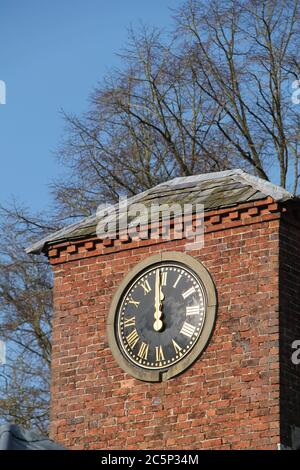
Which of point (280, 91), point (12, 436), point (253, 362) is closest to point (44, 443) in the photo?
point (12, 436)

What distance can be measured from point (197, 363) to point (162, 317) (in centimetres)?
75

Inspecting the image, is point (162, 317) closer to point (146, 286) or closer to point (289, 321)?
point (146, 286)

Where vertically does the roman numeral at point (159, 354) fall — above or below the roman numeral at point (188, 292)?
below

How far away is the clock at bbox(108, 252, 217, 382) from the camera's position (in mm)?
28406

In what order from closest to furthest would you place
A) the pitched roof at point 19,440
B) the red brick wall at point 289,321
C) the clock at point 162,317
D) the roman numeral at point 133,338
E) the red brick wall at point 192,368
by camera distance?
the pitched roof at point 19,440, the red brick wall at point 289,321, the red brick wall at point 192,368, the clock at point 162,317, the roman numeral at point 133,338

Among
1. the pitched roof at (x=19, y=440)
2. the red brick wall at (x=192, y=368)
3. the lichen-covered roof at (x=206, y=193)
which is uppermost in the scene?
the lichen-covered roof at (x=206, y=193)

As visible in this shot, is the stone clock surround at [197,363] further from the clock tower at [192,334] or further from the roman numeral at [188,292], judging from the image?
the roman numeral at [188,292]

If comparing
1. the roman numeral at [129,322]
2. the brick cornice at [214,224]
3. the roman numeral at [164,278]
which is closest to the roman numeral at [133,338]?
the roman numeral at [129,322]

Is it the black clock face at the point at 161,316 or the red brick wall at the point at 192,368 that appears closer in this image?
the red brick wall at the point at 192,368

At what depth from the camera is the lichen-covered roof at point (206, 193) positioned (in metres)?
28.7

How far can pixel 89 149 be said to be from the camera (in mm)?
38125

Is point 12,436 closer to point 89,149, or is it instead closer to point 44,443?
point 44,443

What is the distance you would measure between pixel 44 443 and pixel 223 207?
7165 mm

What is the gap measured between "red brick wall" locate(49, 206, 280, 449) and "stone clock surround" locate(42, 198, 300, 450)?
13mm
